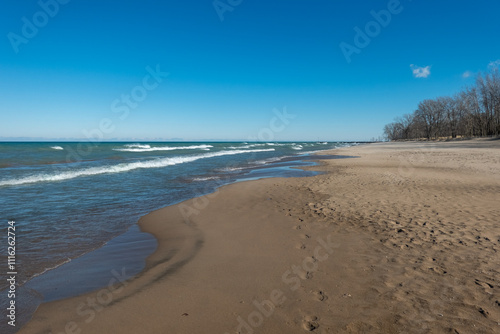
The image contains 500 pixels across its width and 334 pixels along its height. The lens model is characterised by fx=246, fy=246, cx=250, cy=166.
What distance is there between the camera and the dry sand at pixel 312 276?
3195 millimetres

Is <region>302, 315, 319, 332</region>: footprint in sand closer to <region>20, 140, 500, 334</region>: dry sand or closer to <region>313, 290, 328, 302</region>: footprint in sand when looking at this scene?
<region>20, 140, 500, 334</region>: dry sand

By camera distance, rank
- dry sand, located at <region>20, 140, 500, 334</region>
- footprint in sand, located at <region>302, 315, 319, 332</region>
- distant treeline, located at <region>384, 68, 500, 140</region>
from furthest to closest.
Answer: distant treeline, located at <region>384, 68, 500, 140</region> < dry sand, located at <region>20, 140, 500, 334</region> < footprint in sand, located at <region>302, 315, 319, 332</region>

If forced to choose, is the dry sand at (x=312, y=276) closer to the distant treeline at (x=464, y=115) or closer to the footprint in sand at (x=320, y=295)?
the footprint in sand at (x=320, y=295)

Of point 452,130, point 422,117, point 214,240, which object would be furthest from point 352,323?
point 422,117

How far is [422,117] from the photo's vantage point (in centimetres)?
9238

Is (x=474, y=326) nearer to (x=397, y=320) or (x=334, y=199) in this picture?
(x=397, y=320)

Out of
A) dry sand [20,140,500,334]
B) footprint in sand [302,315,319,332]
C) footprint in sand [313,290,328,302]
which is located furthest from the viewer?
footprint in sand [313,290,328,302]

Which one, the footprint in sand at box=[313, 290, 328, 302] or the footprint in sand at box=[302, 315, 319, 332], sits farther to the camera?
the footprint in sand at box=[313, 290, 328, 302]

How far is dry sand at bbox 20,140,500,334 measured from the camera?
3195mm

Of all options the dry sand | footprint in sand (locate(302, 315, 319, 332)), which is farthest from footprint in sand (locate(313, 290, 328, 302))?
footprint in sand (locate(302, 315, 319, 332))

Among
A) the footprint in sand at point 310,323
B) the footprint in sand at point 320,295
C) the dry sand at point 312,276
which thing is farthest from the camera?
the footprint in sand at point 320,295

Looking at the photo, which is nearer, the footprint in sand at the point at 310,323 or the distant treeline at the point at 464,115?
the footprint in sand at the point at 310,323

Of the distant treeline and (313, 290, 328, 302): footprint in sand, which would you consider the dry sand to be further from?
the distant treeline

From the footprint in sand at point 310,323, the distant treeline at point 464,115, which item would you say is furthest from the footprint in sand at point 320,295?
the distant treeline at point 464,115
